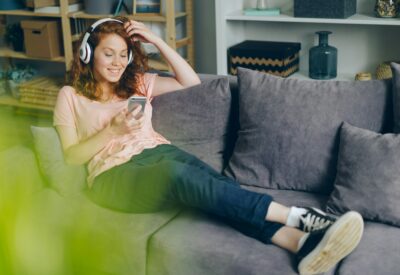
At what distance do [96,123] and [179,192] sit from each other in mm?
422

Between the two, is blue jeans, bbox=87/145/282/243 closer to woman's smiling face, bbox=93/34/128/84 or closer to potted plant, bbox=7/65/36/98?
woman's smiling face, bbox=93/34/128/84

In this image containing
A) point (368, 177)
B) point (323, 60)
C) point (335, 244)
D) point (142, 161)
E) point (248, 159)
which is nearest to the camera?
point (335, 244)

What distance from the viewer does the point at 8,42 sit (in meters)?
3.69

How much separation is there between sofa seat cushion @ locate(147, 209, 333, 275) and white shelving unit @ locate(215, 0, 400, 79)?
141cm

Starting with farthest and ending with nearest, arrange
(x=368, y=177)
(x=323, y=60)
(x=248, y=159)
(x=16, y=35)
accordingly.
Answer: (x=16, y=35) < (x=323, y=60) < (x=248, y=159) < (x=368, y=177)

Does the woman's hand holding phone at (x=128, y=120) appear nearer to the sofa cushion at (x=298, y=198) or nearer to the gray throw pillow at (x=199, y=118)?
the gray throw pillow at (x=199, y=118)

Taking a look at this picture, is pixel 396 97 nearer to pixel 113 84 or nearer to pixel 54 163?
pixel 113 84

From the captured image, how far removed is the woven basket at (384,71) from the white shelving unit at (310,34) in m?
0.16

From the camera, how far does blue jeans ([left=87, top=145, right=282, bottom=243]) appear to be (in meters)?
1.53

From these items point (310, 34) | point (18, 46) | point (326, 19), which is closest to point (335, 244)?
point (326, 19)

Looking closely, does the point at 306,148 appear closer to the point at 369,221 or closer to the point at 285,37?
the point at 369,221

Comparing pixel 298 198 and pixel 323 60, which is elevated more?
pixel 323 60

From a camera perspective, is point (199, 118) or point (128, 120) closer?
point (128, 120)

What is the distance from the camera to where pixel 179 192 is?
1.58m
